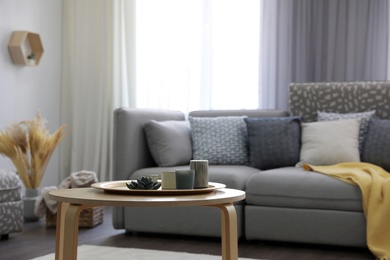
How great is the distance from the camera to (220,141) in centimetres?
409

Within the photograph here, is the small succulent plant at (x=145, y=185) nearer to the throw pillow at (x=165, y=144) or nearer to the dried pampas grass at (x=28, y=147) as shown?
the throw pillow at (x=165, y=144)

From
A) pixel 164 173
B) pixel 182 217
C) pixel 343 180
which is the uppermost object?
pixel 164 173

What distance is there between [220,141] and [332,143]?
763 mm

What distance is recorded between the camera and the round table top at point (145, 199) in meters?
1.98

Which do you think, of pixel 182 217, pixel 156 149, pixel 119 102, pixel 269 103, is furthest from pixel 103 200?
pixel 119 102

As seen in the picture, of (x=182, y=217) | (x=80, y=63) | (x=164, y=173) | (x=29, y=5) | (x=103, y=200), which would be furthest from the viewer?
(x=80, y=63)

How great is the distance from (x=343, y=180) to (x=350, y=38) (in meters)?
1.69

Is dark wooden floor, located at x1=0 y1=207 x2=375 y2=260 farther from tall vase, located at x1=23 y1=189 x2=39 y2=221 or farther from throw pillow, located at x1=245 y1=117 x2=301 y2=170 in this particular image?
throw pillow, located at x1=245 y1=117 x2=301 y2=170

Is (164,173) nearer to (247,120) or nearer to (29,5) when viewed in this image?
(247,120)

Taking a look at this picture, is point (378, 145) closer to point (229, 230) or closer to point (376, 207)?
point (376, 207)

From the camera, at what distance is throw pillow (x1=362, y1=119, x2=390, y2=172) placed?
3.70m

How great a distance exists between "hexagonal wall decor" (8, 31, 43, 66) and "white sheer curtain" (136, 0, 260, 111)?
87 cm

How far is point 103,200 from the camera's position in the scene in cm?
203

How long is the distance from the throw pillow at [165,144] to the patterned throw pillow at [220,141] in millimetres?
123
